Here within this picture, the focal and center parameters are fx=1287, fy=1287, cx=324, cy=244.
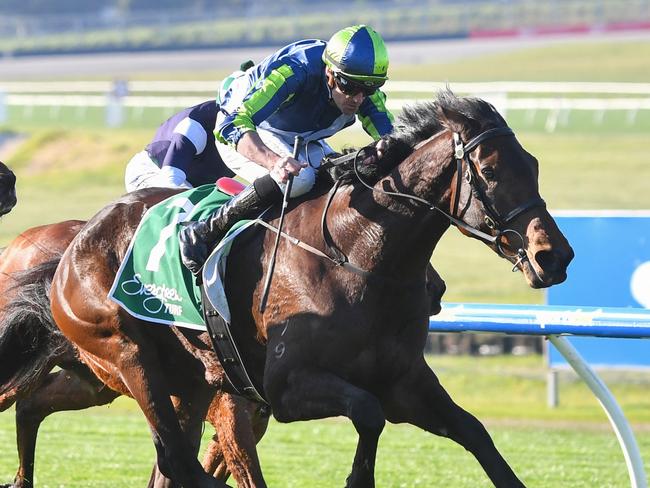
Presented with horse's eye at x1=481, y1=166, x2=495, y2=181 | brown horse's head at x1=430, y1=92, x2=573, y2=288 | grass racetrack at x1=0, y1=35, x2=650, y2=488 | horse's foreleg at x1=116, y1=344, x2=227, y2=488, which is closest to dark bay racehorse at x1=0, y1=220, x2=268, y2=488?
horse's foreleg at x1=116, y1=344, x2=227, y2=488

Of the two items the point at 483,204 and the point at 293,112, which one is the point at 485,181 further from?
the point at 293,112

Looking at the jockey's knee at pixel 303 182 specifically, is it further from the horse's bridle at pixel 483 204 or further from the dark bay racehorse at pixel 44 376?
the dark bay racehorse at pixel 44 376

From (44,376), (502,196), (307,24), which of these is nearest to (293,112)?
(502,196)

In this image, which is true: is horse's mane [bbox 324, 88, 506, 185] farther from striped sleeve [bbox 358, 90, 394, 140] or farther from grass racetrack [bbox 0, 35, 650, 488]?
grass racetrack [bbox 0, 35, 650, 488]

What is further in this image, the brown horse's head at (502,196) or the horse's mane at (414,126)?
the horse's mane at (414,126)

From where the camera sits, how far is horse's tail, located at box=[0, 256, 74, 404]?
5574mm

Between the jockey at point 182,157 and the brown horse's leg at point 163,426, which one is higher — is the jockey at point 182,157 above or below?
above

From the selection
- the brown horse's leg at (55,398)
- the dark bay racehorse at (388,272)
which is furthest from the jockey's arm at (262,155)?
the brown horse's leg at (55,398)

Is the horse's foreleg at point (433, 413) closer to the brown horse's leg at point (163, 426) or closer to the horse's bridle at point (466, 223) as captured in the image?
the horse's bridle at point (466, 223)

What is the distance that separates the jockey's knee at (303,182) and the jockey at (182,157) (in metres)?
1.38

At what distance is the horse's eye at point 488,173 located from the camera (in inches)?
159

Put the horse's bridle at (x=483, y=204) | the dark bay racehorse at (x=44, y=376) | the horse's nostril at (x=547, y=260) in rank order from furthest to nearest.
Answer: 1. the dark bay racehorse at (x=44, y=376)
2. the horse's bridle at (x=483, y=204)
3. the horse's nostril at (x=547, y=260)

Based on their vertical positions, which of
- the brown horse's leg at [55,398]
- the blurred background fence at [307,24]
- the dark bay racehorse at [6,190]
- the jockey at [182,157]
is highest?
the blurred background fence at [307,24]

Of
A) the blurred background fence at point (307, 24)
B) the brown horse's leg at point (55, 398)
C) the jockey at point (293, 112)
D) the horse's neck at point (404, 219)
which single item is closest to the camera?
the horse's neck at point (404, 219)
